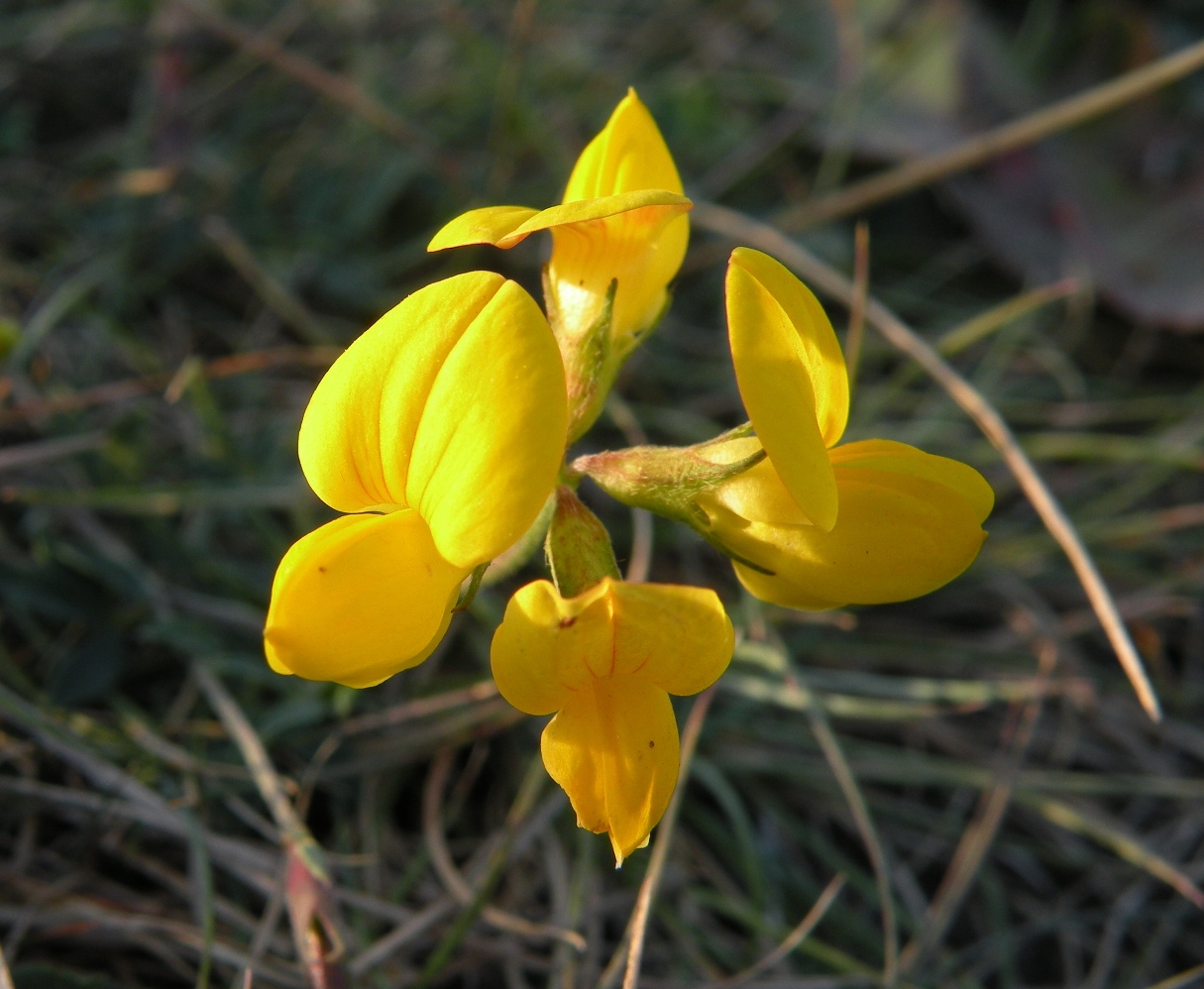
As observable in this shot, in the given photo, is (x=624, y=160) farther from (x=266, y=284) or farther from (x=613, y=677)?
(x=266, y=284)

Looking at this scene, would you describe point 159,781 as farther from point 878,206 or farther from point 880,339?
point 878,206

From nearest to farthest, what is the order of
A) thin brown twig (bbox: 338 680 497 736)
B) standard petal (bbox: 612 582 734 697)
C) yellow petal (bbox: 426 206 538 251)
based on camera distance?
standard petal (bbox: 612 582 734 697) < yellow petal (bbox: 426 206 538 251) < thin brown twig (bbox: 338 680 497 736)

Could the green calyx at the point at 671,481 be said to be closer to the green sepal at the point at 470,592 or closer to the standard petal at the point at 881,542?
the standard petal at the point at 881,542

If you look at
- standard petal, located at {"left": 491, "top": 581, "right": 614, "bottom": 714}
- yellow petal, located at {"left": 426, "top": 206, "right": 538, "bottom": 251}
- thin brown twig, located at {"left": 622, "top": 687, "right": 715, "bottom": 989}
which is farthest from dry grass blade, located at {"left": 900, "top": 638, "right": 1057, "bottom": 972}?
yellow petal, located at {"left": 426, "top": 206, "right": 538, "bottom": 251}

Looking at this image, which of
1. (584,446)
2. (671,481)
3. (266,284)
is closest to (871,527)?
(671,481)

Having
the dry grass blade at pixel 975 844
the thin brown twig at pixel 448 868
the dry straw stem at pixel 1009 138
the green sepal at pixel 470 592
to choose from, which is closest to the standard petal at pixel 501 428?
the green sepal at pixel 470 592

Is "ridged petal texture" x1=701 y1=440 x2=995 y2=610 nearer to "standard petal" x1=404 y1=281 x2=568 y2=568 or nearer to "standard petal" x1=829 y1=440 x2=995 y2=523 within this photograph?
"standard petal" x1=829 y1=440 x2=995 y2=523

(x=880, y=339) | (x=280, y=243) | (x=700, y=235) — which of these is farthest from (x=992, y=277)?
(x=280, y=243)

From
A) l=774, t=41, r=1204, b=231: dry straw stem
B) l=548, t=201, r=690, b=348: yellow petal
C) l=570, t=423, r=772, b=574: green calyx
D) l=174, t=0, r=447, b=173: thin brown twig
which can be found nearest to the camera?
l=570, t=423, r=772, b=574: green calyx
